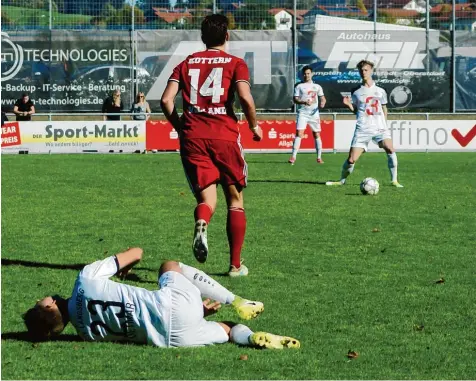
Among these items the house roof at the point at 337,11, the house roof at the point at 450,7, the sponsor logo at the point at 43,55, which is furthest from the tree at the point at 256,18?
the house roof at the point at 450,7

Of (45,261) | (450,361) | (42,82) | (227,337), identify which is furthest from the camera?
(42,82)

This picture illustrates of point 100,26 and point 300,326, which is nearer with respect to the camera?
point 300,326

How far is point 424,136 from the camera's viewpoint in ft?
102

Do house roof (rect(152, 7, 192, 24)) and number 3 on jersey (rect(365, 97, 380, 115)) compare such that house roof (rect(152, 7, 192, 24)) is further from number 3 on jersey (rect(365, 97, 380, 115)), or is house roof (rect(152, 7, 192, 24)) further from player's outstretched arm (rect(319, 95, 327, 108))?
number 3 on jersey (rect(365, 97, 380, 115))

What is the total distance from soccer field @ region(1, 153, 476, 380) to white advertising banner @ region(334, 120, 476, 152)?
9.33m

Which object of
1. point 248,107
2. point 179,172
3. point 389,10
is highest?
point 389,10

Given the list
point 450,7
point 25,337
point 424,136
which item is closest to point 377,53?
point 450,7

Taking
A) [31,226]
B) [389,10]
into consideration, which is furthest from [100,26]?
[31,226]

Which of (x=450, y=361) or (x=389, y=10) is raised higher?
(x=389, y=10)

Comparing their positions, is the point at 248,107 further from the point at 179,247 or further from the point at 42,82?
the point at 42,82

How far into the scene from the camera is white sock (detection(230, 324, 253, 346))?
6.90m

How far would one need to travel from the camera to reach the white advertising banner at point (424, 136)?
30953mm

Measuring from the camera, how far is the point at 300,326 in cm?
752

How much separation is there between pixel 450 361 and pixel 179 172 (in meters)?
16.7
